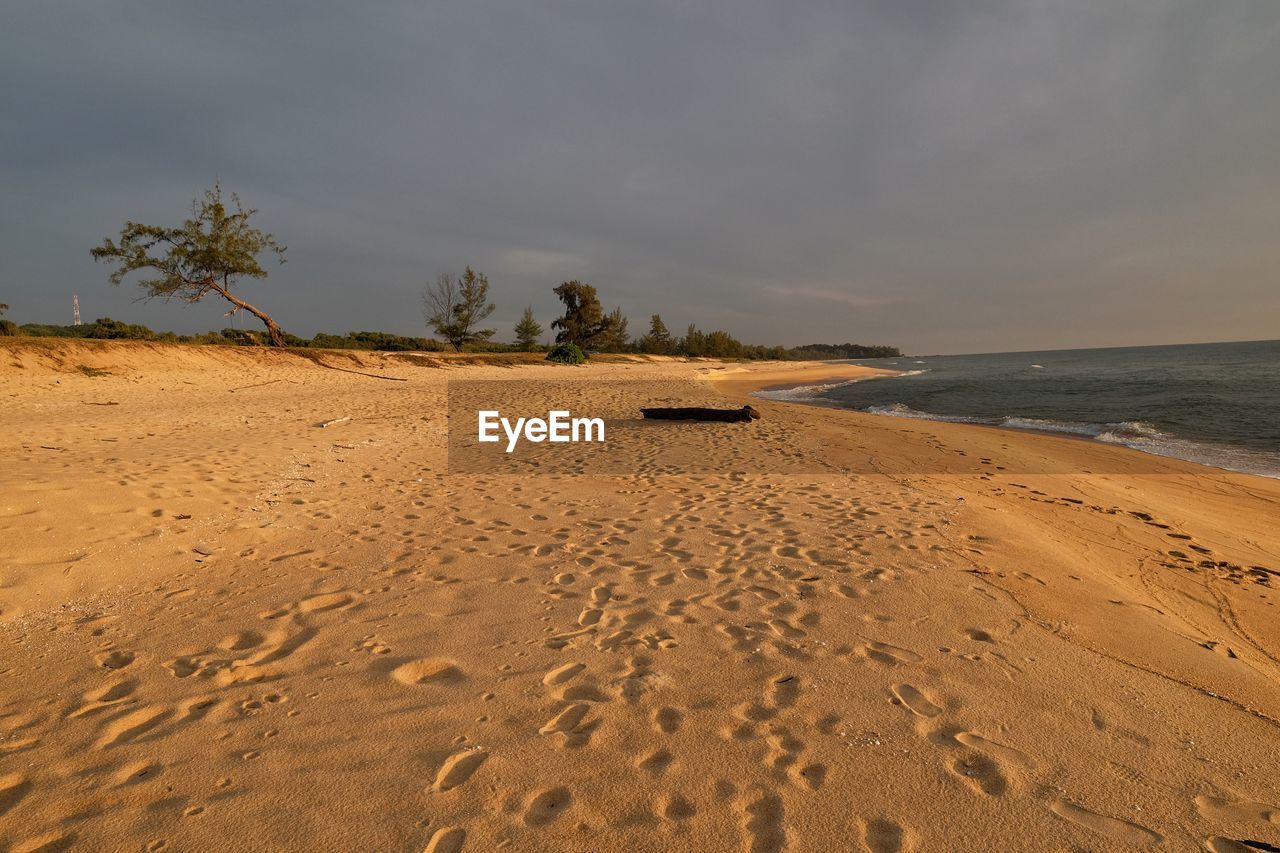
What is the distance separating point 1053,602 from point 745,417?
983 cm

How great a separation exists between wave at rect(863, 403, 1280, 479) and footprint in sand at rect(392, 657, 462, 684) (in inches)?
567

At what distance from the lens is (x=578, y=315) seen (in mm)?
57750

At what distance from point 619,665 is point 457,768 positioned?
1123 mm

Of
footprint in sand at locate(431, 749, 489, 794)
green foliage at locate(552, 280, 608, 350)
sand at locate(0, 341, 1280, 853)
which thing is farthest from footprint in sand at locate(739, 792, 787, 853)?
green foliage at locate(552, 280, 608, 350)

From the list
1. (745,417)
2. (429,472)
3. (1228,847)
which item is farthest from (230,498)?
(745,417)

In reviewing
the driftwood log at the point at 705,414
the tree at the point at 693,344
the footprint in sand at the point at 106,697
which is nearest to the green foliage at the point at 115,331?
the driftwood log at the point at 705,414

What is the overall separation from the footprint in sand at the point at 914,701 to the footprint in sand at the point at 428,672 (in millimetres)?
2485

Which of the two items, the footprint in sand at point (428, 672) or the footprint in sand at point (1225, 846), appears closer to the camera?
the footprint in sand at point (1225, 846)

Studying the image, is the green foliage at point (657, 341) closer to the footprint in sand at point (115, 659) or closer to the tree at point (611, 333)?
the tree at point (611, 333)

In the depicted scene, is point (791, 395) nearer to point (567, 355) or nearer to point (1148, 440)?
point (1148, 440)

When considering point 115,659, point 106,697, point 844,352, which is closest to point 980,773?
point 106,697

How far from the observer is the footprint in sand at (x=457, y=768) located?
2.37 meters

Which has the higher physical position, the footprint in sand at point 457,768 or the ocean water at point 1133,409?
the ocean water at point 1133,409

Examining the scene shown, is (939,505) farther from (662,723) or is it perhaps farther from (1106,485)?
(662,723)
